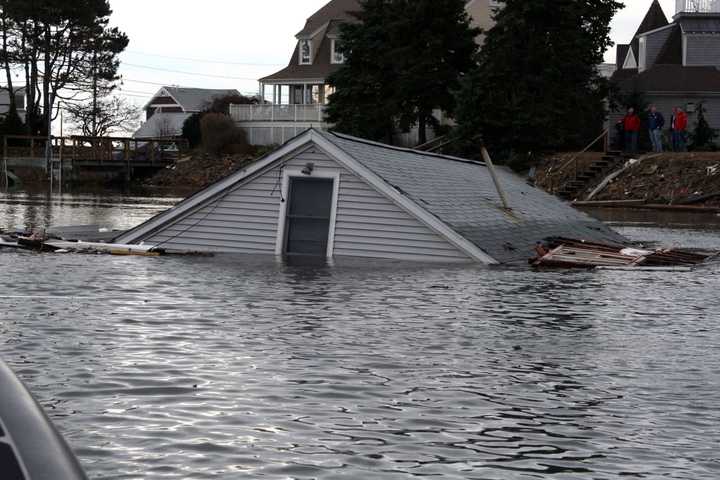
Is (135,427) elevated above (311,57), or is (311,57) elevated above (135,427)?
(311,57)

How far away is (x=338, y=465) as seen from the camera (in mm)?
9250

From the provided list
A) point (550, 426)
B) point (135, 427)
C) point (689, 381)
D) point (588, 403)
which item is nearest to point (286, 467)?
point (135, 427)

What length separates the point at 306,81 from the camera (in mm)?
93625

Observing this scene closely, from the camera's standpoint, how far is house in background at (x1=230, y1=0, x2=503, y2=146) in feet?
291

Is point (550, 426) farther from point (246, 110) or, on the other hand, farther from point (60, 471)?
point (246, 110)

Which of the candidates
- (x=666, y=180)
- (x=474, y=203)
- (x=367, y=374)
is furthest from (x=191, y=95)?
(x=367, y=374)

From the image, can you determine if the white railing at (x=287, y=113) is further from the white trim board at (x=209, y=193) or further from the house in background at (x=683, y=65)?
the white trim board at (x=209, y=193)

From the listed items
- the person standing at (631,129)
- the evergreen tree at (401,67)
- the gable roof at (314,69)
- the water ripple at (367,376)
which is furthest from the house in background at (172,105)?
the water ripple at (367,376)

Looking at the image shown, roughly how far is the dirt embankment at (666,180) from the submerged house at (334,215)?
3104 centimetres

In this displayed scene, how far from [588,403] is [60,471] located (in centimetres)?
932

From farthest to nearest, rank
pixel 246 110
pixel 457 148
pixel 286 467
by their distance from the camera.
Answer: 1. pixel 246 110
2. pixel 457 148
3. pixel 286 467

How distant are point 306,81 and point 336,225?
66314 millimetres

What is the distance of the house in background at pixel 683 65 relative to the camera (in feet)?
233

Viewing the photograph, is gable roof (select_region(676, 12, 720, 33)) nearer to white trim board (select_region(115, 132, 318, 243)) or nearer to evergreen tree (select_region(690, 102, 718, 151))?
evergreen tree (select_region(690, 102, 718, 151))
